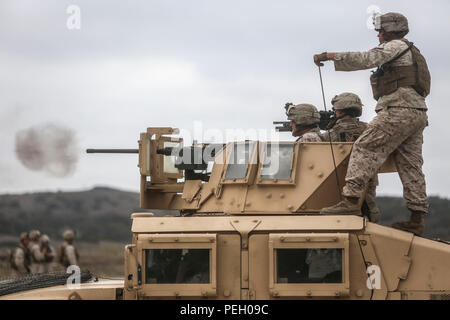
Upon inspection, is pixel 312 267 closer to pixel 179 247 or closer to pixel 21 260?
pixel 179 247

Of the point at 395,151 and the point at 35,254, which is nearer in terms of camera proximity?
the point at 395,151

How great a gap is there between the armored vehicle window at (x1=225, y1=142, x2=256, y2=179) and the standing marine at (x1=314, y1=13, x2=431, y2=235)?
1130mm

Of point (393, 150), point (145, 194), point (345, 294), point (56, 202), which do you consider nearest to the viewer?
point (345, 294)

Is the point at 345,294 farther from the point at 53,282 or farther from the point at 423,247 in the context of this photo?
the point at 53,282

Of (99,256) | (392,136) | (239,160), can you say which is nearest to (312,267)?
(239,160)

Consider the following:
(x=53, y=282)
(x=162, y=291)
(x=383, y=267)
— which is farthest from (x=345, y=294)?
(x=53, y=282)

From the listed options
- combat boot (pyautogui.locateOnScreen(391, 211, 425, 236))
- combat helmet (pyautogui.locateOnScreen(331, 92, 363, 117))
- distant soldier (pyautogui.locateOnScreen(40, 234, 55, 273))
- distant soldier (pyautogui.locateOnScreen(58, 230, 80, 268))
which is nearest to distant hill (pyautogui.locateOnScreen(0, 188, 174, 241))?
distant soldier (pyautogui.locateOnScreen(40, 234, 55, 273))

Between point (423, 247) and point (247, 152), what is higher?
point (247, 152)

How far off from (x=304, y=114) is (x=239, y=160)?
1621mm

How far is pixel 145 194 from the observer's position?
12.3 meters

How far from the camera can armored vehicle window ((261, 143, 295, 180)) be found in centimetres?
1087

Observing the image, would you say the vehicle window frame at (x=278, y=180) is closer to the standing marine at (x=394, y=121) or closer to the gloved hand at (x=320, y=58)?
the standing marine at (x=394, y=121)

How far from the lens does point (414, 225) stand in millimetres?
10828

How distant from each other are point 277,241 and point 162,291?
52.7 inches
